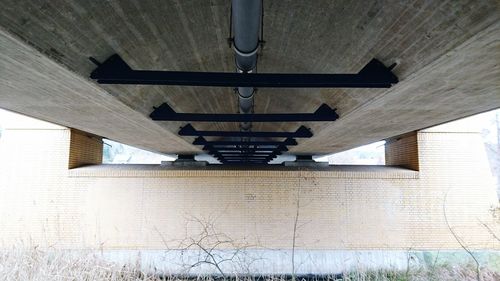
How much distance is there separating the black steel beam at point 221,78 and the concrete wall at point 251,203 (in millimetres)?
6997

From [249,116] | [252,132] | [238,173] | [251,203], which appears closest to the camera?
[249,116]

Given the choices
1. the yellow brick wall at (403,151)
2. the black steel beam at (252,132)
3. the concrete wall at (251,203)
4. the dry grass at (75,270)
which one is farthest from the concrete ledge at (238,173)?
the black steel beam at (252,132)

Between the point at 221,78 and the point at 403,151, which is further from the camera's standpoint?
the point at 403,151

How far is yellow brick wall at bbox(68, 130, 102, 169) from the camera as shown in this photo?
10.5 metres

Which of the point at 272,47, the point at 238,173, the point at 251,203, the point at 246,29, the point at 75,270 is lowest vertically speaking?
the point at 75,270

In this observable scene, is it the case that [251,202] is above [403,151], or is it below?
below

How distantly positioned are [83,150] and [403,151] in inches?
433

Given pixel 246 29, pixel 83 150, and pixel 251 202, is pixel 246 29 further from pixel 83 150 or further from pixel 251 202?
pixel 83 150

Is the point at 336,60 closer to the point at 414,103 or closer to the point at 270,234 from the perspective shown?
the point at 414,103

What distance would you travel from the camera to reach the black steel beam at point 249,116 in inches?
191

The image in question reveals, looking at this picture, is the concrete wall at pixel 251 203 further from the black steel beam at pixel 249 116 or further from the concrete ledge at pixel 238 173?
the black steel beam at pixel 249 116

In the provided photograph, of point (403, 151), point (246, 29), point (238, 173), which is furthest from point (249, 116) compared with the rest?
point (403, 151)

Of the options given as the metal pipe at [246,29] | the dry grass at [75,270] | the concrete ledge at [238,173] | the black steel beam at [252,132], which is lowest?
the dry grass at [75,270]

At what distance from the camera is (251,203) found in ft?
33.3
